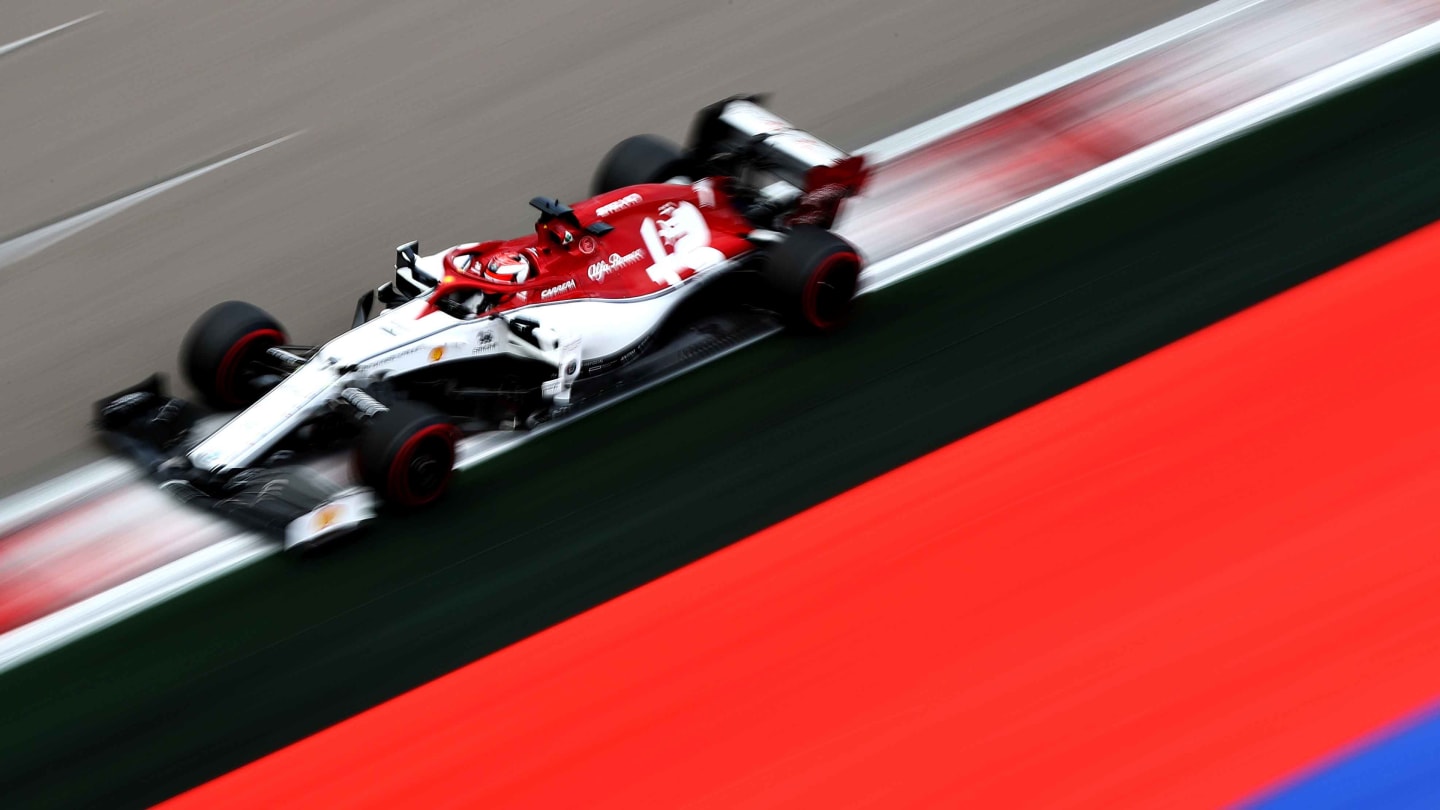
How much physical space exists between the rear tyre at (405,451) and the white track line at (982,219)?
0.51 meters

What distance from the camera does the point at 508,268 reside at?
8758 mm

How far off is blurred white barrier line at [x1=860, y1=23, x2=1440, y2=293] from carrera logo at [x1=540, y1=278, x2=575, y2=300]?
6.16 feet

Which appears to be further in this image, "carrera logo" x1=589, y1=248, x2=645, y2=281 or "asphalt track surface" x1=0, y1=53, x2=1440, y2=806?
"carrera logo" x1=589, y1=248, x2=645, y2=281

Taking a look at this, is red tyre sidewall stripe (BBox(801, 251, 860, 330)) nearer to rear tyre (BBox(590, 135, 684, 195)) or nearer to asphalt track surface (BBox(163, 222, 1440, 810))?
asphalt track surface (BBox(163, 222, 1440, 810))

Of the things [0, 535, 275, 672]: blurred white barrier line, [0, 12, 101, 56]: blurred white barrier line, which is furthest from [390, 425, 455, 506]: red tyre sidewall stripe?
[0, 12, 101, 56]: blurred white barrier line

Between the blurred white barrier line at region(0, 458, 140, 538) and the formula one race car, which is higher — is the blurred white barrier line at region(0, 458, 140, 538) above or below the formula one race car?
below

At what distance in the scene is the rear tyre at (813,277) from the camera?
9219 millimetres

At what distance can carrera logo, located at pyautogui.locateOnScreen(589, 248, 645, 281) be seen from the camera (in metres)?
8.98

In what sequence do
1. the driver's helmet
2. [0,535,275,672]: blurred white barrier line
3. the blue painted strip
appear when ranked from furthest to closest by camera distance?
1. the driver's helmet
2. [0,535,275,672]: blurred white barrier line
3. the blue painted strip

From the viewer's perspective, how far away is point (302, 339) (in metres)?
10.2

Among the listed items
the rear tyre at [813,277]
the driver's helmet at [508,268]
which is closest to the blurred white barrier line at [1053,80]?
the rear tyre at [813,277]

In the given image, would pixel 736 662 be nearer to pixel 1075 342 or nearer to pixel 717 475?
pixel 717 475

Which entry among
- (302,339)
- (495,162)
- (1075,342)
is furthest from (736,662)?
(495,162)

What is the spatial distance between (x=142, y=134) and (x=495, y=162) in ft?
8.50
